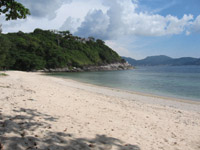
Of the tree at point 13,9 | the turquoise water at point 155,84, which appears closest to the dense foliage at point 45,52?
the turquoise water at point 155,84

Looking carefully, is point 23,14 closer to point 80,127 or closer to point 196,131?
point 80,127

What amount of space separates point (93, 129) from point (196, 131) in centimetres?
536

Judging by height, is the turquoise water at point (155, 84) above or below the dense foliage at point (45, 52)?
below

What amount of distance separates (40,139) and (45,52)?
9942cm

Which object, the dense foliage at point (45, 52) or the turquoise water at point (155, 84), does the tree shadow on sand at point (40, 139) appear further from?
the dense foliage at point (45, 52)

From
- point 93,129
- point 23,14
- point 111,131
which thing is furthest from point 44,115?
point 23,14

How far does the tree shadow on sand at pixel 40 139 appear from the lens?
12.7ft

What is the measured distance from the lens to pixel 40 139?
426 centimetres

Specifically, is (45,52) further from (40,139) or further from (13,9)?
(40,139)

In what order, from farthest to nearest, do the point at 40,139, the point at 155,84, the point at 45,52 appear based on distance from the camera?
the point at 45,52 → the point at 155,84 → the point at 40,139

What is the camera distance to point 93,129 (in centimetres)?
570

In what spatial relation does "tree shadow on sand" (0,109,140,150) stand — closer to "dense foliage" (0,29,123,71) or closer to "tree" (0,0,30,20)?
"tree" (0,0,30,20)

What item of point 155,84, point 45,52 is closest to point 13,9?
point 155,84

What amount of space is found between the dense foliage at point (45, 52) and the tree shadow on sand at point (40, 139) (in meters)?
37.6
